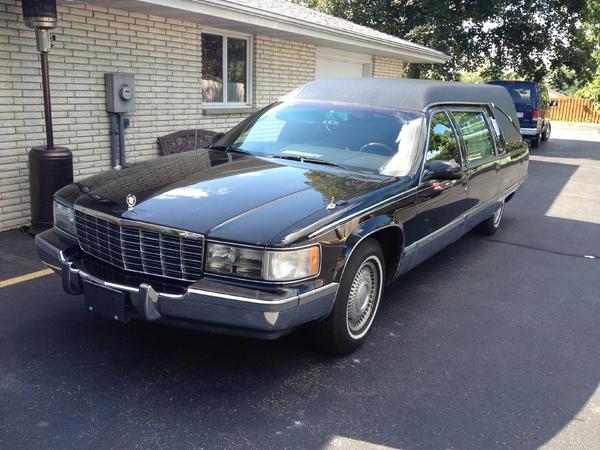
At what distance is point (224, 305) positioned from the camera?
9.95ft

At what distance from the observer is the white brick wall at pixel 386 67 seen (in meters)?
14.3

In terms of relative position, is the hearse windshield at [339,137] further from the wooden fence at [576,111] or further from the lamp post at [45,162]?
the wooden fence at [576,111]

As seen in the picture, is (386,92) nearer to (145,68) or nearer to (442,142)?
(442,142)

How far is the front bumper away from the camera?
3025 millimetres

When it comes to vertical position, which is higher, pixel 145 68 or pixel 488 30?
pixel 488 30

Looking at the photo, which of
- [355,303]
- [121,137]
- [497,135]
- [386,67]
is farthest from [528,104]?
[355,303]

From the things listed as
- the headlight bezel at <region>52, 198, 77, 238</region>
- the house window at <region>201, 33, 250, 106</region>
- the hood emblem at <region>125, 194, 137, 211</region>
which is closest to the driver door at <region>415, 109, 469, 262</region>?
the hood emblem at <region>125, 194, 137, 211</region>

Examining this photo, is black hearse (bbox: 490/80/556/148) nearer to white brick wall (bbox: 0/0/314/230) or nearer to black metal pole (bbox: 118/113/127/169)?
white brick wall (bbox: 0/0/314/230)

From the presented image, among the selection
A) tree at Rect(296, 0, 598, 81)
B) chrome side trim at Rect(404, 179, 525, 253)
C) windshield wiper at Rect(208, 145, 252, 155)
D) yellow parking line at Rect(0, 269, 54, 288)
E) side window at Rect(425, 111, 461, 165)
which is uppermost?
tree at Rect(296, 0, 598, 81)

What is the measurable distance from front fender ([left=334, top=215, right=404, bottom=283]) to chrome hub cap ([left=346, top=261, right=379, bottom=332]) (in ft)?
0.82

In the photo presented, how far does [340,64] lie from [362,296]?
10.2 metres

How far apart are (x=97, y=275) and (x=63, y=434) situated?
0.94 m

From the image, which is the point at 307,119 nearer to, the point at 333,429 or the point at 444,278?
the point at 444,278

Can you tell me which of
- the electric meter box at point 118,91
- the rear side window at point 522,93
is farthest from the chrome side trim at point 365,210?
the rear side window at point 522,93
